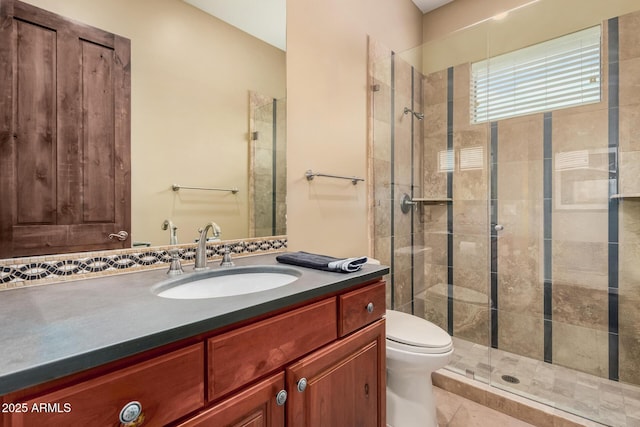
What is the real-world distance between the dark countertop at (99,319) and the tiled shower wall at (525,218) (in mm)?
1580

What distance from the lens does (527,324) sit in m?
2.25

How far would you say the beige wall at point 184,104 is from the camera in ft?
3.58

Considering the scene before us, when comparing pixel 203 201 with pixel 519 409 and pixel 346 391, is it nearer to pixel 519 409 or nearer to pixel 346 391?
pixel 346 391

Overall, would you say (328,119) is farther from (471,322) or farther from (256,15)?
(471,322)

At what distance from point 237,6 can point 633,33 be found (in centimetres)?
235

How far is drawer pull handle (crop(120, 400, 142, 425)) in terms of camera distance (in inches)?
20.9

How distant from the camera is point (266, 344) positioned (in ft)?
2.49

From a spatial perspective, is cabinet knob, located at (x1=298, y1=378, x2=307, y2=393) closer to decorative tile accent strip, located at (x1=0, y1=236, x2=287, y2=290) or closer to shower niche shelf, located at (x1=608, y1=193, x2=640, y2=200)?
decorative tile accent strip, located at (x1=0, y1=236, x2=287, y2=290)

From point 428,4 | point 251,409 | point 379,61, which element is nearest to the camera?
point 251,409

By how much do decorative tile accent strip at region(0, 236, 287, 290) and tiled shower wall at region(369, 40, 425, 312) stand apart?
131 centimetres

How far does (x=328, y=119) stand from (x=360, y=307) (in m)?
1.16

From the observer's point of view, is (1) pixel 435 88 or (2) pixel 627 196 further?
(1) pixel 435 88

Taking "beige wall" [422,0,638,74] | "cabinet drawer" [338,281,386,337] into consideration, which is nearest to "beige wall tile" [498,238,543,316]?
"beige wall" [422,0,638,74]

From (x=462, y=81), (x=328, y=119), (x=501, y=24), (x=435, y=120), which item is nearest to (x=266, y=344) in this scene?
(x=328, y=119)
